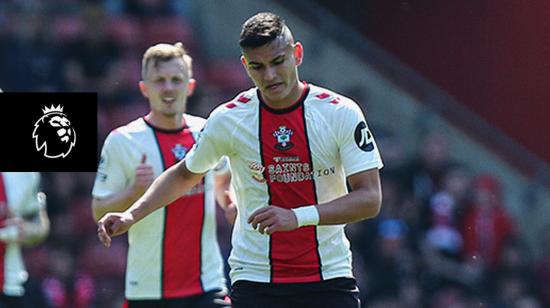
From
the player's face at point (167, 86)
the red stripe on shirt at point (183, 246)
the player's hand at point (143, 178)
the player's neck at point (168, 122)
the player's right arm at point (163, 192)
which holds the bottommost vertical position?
the red stripe on shirt at point (183, 246)

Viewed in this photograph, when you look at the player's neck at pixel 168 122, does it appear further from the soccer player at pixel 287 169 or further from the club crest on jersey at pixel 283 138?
the club crest on jersey at pixel 283 138

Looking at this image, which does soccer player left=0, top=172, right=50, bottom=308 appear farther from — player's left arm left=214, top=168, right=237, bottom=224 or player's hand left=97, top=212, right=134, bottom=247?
player's hand left=97, top=212, right=134, bottom=247

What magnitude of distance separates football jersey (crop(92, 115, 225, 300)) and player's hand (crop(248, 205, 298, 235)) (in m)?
1.71

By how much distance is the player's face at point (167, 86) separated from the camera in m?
7.47

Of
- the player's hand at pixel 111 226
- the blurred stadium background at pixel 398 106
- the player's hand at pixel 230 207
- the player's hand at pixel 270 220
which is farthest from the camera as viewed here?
the blurred stadium background at pixel 398 106

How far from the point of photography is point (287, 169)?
6.08 meters

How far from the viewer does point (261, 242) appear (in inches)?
242

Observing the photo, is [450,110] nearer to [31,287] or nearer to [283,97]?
[31,287]

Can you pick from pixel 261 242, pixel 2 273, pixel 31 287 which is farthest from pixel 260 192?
pixel 31 287

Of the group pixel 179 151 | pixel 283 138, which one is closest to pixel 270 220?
pixel 283 138

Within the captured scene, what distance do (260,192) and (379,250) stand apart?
21.9 ft

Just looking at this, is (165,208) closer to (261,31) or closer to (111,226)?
(111,226)

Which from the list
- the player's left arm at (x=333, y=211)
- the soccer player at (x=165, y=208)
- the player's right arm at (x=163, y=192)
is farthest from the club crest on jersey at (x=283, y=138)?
the soccer player at (x=165, y=208)

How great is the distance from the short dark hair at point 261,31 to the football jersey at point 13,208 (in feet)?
9.81
